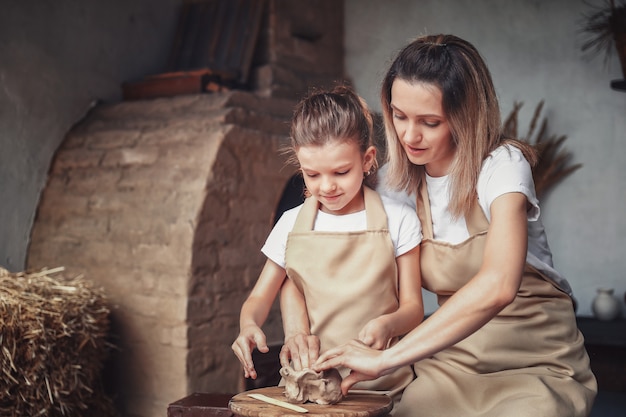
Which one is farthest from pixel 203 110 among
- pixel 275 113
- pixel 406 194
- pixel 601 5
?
pixel 601 5

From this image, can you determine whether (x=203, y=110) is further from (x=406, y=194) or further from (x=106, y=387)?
(x=406, y=194)

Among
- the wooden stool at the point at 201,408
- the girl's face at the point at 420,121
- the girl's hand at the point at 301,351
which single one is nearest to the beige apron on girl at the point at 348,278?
Result: the girl's hand at the point at 301,351

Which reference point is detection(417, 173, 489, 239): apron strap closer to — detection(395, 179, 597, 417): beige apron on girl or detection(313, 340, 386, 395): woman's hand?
detection(395, 179, 597, 417): beige apron on girl

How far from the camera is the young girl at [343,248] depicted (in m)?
2.12

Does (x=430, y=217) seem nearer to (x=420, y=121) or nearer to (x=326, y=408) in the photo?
(x=420, y=121)

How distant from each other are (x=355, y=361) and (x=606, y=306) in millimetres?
3034

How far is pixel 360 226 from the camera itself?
2.23 meters

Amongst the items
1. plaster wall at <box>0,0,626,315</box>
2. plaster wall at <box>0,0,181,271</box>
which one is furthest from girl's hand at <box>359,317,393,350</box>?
plaster wall at <box>0,0,181,271</box>

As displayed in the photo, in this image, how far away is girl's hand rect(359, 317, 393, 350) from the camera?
74.5 inches

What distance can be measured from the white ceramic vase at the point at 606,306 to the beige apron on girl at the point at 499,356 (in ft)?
7.78

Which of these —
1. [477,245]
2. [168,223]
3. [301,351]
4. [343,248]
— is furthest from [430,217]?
[168,223]

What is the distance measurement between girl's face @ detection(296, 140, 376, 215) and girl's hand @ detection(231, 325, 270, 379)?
17.6 inches

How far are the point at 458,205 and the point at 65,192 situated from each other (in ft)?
10.0

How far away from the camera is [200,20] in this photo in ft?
16.8
